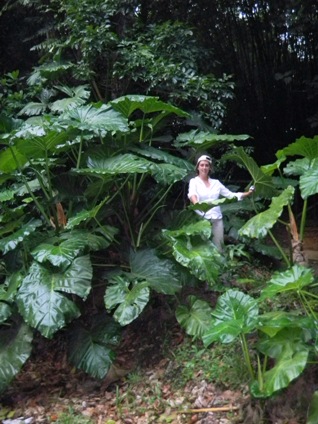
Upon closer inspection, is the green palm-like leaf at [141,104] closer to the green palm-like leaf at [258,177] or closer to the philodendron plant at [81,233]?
the philodendron plant at [81,233]

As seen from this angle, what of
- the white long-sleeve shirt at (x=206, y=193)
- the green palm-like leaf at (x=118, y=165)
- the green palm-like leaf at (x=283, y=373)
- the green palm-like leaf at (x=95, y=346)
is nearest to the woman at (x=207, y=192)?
the white long-sleeve shirt at (x=206, y=193)

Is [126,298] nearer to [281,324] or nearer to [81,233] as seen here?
[81,233]

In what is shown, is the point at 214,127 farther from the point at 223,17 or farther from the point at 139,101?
the point at 223,17

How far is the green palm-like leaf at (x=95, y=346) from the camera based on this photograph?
4.13 metres

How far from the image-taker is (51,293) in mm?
4023

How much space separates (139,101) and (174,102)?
146 cm

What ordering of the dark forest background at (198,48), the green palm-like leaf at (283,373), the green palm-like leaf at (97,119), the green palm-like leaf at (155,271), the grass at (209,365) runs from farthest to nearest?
the dark forest background at (198,48), the green palm-like leaf at (97,119), the green palm-like leaf at (155,271), the grass at (209,365), the green palm-like leaf at (283,373)

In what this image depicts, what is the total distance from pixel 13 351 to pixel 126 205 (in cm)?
162

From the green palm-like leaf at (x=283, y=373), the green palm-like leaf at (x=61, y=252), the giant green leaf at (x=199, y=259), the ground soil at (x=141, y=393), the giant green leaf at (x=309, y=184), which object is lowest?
the ground soil at (x=141, y=393)

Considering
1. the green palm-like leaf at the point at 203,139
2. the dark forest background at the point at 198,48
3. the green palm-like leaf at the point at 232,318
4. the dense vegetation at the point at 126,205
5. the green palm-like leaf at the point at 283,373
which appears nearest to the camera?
the green palm-like leaf at the point at 283,373

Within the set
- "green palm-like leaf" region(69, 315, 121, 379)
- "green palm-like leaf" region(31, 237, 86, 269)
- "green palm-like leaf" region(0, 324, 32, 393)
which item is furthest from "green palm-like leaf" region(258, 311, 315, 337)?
"green palm-like leaf" region(0, 324, 32, 393)

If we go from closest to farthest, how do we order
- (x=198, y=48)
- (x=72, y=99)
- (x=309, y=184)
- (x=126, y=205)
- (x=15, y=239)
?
(x=309, y=184)
(x=15, y=239)
(x=126, y=205)
(x=72, y=99)
(x=198, y=48)

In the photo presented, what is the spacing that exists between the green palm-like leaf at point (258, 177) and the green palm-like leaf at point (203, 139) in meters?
0.19

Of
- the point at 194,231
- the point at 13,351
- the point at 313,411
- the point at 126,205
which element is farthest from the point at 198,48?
the point at 313,411
